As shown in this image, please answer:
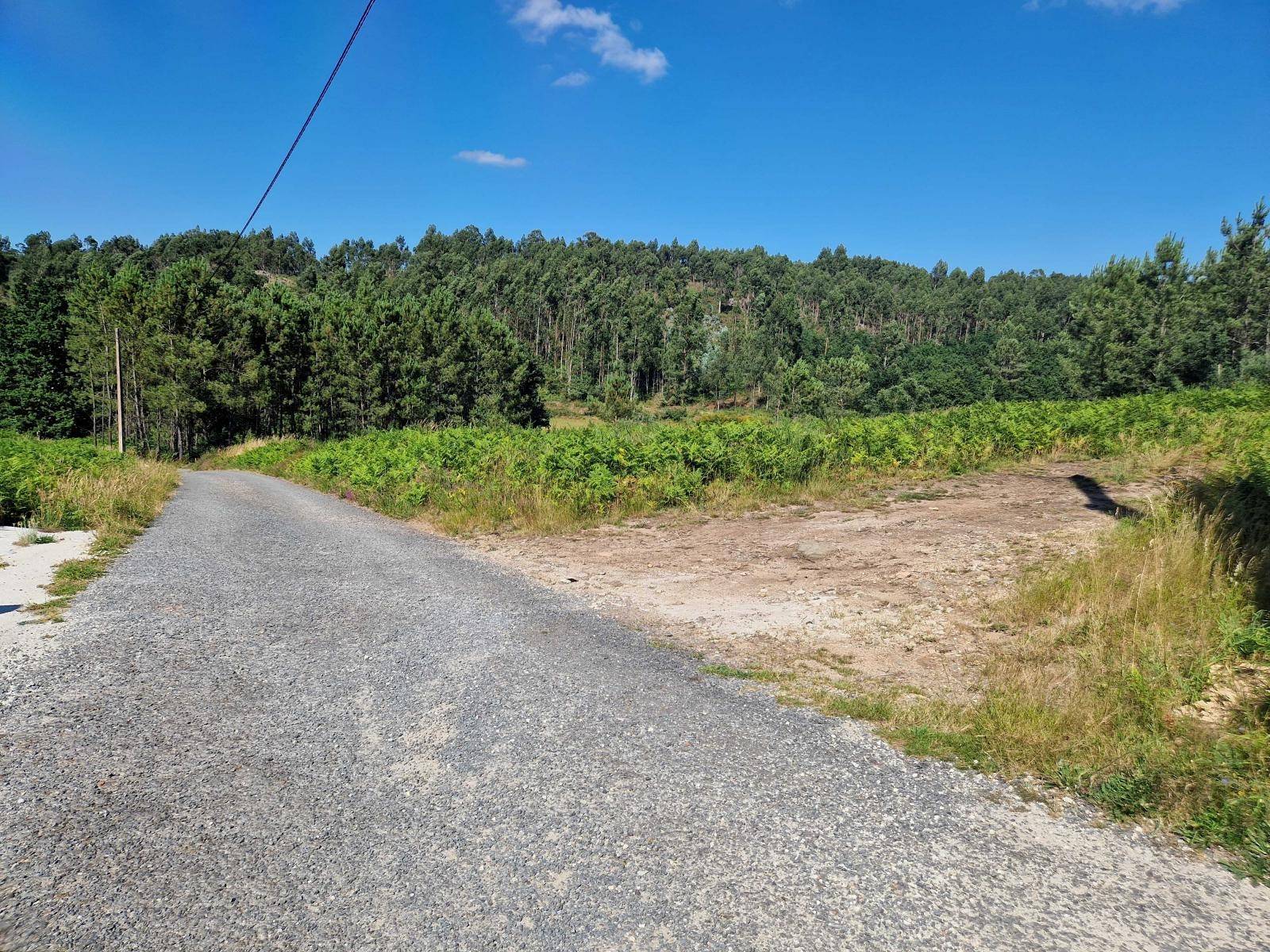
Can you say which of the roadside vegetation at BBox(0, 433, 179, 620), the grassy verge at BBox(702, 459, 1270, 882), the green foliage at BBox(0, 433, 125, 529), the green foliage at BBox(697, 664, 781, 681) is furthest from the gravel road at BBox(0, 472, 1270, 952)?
the green foliage at BBox(0, 433, 125, 529)

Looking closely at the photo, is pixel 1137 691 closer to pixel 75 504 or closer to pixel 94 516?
pixel 94 516

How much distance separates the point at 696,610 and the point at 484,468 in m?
8.96

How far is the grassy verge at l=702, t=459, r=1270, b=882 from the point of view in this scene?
135 inches

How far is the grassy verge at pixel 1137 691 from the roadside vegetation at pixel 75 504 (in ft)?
26.2

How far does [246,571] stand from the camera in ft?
27.8

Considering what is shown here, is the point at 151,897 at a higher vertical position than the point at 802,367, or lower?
lower

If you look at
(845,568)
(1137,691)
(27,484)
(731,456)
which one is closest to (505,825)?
(1137,691)

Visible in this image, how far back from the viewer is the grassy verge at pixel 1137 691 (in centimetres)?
342

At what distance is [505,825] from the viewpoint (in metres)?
3.22

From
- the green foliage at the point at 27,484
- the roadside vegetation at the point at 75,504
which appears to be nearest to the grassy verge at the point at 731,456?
the roadside vegetation at the point at 75,504

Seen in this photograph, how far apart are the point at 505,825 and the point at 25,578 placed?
7.44 meters

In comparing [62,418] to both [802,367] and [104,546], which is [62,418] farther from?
[802,367]

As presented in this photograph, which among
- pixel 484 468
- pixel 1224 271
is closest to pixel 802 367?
pixel 1224 271

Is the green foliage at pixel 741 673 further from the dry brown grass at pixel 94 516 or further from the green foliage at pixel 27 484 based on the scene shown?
the green foliage at pixel 27 484
